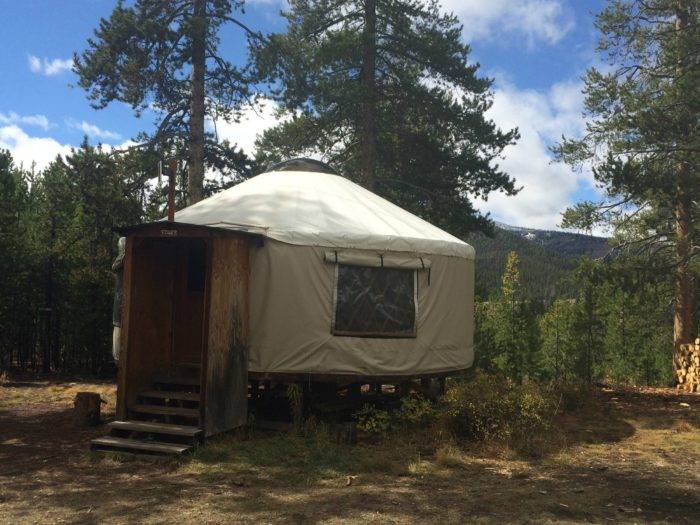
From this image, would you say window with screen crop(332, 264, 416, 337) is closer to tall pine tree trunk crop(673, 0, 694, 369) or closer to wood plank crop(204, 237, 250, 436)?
wood plank crop(204, 237, 250, 436)

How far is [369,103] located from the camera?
45.0 ft

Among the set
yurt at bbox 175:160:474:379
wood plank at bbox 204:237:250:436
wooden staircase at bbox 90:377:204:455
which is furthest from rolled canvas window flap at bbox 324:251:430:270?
wooden staircase at bbox 90:377:204:455

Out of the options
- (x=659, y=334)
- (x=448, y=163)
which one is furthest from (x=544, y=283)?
(x=448, y=163)

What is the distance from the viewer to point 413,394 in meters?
7.77

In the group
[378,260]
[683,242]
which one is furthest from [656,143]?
[378,260]

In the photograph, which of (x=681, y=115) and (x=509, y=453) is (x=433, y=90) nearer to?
(x=681, y=115)

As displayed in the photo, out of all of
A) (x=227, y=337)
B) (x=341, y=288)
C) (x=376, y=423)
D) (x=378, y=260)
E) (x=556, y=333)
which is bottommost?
(x=376, y=423)

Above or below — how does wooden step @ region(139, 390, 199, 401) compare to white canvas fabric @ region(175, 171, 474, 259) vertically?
below

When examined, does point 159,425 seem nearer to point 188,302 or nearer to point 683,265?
point 188,302

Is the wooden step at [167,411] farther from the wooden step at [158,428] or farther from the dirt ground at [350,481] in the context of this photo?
the dirt ground at [350,481]

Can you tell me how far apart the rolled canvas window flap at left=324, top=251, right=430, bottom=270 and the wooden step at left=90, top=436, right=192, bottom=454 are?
239 centimetres

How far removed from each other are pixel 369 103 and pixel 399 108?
3.02 feet

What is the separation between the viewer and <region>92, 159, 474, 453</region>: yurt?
6051mm

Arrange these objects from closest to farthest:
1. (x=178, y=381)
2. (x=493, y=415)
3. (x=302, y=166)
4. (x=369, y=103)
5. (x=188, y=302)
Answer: (x=493, y=415) < (x=178, y=381) < (x=188, y=302) < (x=302, y=166) < (x=369, y=103)
